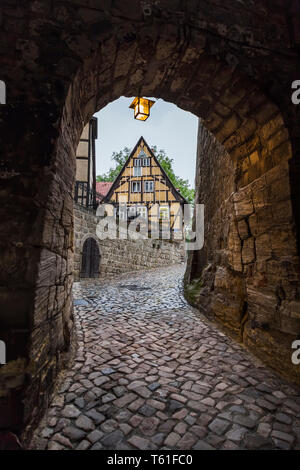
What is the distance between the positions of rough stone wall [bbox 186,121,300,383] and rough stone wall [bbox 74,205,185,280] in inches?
224

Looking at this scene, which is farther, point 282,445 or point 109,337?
point 109,337

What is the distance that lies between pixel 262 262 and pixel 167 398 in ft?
5.20

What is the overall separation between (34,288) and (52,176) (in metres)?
0.73

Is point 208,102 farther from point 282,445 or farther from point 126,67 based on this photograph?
point 282,445

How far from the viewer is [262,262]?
96.4 inches

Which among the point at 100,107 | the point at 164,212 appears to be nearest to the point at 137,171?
the point at 164,212

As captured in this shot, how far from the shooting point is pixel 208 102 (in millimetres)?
2480

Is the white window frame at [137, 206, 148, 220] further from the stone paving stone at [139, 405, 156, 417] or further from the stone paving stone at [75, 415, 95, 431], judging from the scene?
the stone paving stone at [75, 415, 95, 431]

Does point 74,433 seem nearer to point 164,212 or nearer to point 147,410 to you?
point 147,410

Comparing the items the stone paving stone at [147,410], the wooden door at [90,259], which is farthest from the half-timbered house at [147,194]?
the stone paving stone at [147,410]

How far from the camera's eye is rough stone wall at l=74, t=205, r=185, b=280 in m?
8.11

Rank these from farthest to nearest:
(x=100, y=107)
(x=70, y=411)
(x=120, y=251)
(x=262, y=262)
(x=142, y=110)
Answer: (x=120, y=251)
(x=142, y=110)
(x=100, y=107)
(x=262, y=262)
(x=70, y=411)

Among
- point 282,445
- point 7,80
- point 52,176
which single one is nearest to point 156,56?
point 7,80

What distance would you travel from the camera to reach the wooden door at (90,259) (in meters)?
8.52
